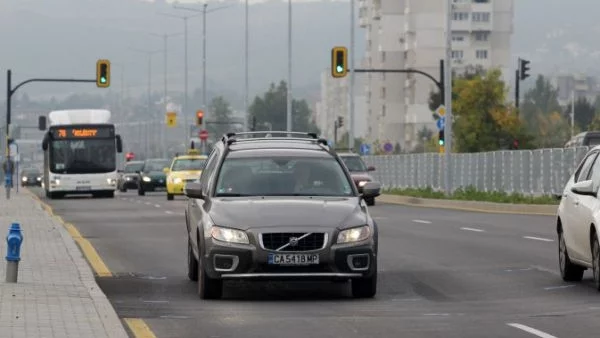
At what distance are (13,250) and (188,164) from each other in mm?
46181

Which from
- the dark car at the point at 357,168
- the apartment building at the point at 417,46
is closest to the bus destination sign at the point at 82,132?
the dark car at the point at 357,168

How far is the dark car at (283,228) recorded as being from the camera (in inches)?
681

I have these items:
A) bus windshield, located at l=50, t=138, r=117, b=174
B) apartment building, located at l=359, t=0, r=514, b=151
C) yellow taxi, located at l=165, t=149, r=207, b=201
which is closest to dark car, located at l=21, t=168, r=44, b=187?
apartment building, located at l=359, t=0, r=514, b=151

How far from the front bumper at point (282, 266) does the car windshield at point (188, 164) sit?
45.5 metres

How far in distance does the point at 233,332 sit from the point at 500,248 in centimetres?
1237

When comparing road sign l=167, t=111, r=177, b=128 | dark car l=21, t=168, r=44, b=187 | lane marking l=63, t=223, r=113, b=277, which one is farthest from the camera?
dark car l=21, t=168, r=44, b=187

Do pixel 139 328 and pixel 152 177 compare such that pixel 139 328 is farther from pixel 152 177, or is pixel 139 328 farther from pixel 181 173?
pixel 152 177

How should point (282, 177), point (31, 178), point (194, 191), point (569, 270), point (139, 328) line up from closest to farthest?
point (139, 328), point (282, 177), point (194, 191), point (569, 270), point (31, 178)

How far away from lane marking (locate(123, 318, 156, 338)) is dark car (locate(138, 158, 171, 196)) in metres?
59.2

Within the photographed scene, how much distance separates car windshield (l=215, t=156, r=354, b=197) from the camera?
18.6 meters

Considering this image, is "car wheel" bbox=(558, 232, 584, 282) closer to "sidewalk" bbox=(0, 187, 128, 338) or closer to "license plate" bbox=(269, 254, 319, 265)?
"license plate" bbox=(269, 254, 319, 265)

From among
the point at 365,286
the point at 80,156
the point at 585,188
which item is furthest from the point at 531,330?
the point at 80,156

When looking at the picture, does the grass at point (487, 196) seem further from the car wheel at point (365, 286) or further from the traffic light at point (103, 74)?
the car wheel at point (365, 286)

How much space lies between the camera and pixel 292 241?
17.2 m
